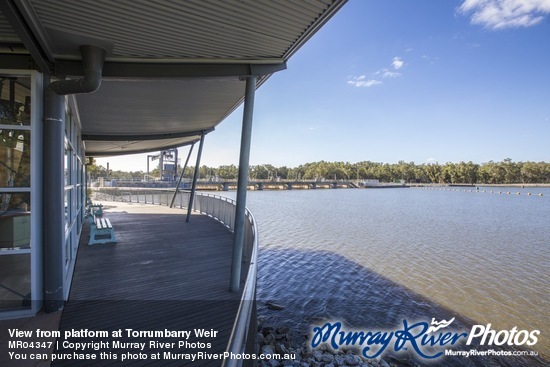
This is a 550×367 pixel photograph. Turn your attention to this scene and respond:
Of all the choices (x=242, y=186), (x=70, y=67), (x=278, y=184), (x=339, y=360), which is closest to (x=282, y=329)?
(x=339, y=360)

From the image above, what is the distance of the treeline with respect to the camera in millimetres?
123250

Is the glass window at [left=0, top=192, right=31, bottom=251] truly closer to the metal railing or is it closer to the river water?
the metal railing

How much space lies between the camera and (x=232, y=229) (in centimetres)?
1089

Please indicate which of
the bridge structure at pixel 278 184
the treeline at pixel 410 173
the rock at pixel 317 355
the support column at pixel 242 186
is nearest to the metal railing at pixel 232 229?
the support column at pixel 242 186

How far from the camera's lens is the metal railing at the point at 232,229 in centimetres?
175

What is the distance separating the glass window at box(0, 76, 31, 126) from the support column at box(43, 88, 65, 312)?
0.24 m

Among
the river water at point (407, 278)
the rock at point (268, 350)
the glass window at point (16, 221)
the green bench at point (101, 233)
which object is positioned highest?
the glass window at point (16, 221)

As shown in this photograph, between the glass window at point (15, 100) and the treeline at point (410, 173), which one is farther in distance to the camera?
the treeline at point (410, 173)

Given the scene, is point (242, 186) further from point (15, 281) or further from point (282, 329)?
point (282, 329)

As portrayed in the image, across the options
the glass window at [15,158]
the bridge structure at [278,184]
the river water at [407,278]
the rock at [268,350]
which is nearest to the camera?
the glass window at [15,158]

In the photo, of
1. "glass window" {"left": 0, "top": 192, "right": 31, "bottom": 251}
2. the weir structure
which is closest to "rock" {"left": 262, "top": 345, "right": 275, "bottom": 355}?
the weir structure

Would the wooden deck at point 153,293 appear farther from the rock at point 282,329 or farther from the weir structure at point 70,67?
the rock at point 282,329

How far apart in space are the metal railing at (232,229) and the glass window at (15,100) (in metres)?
3.83

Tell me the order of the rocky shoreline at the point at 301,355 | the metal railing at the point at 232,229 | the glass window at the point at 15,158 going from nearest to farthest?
the metal railing at the point at 232,229 → the glass window at the point at 15,158 → the rocky shoreline at the point at 301,355
